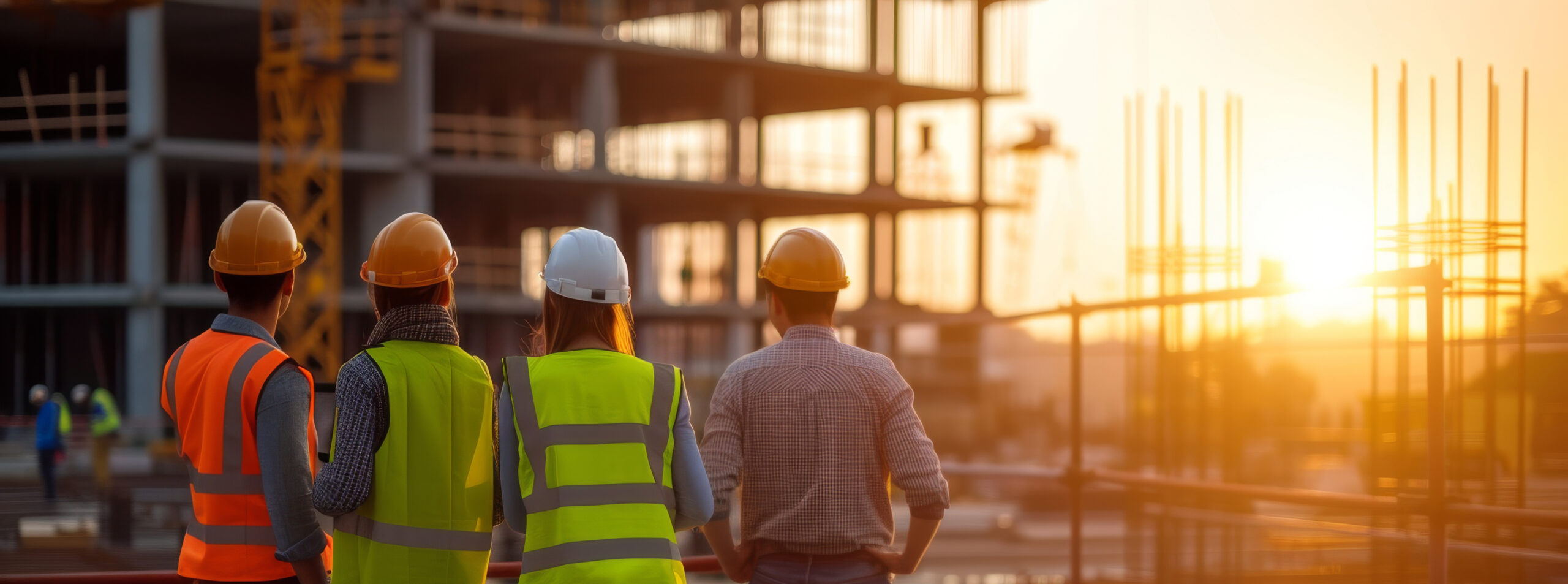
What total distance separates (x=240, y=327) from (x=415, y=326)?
1.70ft

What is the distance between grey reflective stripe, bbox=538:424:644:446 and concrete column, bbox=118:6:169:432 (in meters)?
28.9

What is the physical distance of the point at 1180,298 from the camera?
5434mm

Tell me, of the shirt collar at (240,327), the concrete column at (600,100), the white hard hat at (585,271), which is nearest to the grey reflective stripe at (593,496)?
the white hard hat at (585,271)

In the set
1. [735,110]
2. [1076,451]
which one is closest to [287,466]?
[1076,451]

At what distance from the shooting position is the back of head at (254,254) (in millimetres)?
3514

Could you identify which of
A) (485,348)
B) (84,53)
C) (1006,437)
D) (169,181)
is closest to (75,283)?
(169,181)

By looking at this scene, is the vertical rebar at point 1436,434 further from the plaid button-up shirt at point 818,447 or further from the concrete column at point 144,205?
the concrete column at point 144,205

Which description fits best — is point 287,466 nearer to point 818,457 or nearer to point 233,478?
point 233,478

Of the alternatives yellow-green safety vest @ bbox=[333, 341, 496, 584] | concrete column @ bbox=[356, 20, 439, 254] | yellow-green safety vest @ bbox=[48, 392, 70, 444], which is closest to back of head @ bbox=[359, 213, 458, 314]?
yellow-green safety vest @ bbox=[333, 341, 496, 584]

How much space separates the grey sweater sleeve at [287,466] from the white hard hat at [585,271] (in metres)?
0.71

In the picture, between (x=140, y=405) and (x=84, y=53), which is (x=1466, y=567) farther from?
(x=84, y=53)

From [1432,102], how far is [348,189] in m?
29.7

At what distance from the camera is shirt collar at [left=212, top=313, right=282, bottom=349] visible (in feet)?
11.5

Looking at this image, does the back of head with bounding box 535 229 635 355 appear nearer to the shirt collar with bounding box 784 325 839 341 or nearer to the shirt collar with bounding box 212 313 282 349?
the shirt collar with bounding box 784 325 839 341
